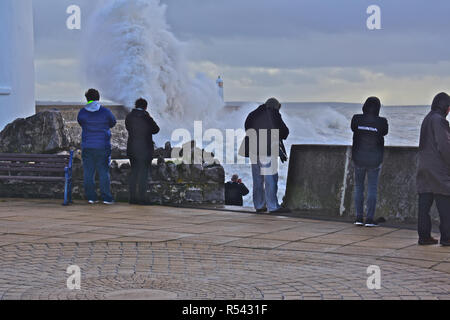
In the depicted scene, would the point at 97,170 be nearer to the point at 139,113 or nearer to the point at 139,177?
the point at 139,177

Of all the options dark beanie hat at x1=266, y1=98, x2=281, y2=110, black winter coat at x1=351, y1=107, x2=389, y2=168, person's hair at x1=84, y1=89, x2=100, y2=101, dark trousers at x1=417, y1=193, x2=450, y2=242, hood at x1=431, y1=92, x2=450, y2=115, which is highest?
person's hair at x1=84, y1=89, x2=100, y2=101

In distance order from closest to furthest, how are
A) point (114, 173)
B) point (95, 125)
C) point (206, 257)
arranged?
point (206, 257) < point (95, 125) < point (114, 173)

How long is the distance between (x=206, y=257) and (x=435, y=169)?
2558 mm

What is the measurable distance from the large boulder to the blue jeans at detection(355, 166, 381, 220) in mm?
5351

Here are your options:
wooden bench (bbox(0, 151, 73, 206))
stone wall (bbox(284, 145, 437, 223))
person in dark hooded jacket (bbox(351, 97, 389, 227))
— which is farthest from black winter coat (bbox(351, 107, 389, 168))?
wooden bench (bbox(0, 151, 73, 206))

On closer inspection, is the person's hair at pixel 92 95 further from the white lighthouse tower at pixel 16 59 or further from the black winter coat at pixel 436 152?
the black winter coat at pixel 436 152

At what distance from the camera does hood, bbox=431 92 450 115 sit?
8188 mm

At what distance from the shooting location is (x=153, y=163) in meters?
12.2

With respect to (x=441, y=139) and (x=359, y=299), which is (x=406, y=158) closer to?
(x=441, y=139)

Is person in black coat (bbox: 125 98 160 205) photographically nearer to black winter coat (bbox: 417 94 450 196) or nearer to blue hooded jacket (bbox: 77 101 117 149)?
blue hooded jacket (bbox: 77 101 117 149)

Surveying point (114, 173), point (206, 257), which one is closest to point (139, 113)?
point (114, 173)

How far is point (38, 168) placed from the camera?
40.0 ft

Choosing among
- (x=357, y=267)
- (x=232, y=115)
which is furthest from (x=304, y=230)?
(x=232, y=115)
